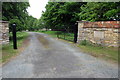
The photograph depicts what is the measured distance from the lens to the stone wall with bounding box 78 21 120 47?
5962 millimetres

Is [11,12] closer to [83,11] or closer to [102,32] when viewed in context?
[83,11]

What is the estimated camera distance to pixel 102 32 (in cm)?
632

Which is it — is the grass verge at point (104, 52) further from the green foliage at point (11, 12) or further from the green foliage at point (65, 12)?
the green foliage at point (11, 12)

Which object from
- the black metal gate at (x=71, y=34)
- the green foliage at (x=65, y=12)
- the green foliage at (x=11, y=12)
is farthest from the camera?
the green foliage at (x=65, y=12)

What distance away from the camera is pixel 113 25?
19.5 feet

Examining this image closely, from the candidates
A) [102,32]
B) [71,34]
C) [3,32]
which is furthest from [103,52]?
[3,32]

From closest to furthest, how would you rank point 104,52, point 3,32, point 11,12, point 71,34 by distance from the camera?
1. point 104,52
2. point 3,32
3. point 71,34
4. point 11,12

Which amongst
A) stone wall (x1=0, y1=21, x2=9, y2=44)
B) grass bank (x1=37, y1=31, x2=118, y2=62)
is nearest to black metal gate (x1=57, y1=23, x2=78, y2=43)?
grass bank (x1=37, y1=31, x2=118, y2=62)

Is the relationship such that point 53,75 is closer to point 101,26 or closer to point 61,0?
point 101,26

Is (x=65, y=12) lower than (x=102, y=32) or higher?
higher

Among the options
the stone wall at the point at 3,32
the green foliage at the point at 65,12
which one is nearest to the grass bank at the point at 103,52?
the stone wall at the point at 3,32

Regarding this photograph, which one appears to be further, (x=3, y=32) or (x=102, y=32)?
(x=3, y=32)

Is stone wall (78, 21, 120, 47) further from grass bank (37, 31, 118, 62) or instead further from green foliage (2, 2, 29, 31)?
green foliage (2, 2, 29, 31)

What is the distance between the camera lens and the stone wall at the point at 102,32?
596 centimetres
